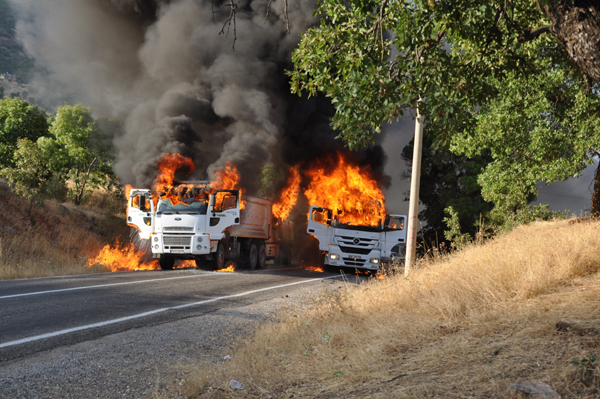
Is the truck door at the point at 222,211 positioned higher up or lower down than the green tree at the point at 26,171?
lower down

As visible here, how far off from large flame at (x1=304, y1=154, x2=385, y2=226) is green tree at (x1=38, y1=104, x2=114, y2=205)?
14.0 meters

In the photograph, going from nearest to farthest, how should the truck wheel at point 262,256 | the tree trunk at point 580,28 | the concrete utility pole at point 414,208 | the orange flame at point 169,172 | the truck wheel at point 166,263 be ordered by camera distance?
the tree trunk at point 580,28
the concrete utility pole at point 414,208
the orange flame at point 169,172
the truck wheel at point 166,263
the truck wheel at point 262,256

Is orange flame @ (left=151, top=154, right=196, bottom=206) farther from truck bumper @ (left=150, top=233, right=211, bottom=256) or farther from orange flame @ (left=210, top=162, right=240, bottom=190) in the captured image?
→ orange flame @ (left=210, top=162, right=240, bottom=190)

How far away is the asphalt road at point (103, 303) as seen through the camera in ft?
18.0

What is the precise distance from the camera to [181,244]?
14891mm

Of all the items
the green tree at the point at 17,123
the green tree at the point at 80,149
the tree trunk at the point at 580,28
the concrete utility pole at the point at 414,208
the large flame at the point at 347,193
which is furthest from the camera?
the green tree at the point at 17,123

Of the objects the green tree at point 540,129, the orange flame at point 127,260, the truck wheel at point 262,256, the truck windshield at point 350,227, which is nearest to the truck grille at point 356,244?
the truck windshield at point 350,227

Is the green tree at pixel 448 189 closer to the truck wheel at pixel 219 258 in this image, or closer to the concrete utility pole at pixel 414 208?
the truck wheel at pixel 219 258

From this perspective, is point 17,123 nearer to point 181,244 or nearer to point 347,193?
point 181,244

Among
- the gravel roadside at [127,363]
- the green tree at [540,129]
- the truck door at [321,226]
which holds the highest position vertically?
the green tree at [540,129]

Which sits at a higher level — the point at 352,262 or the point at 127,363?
the point at 352,262

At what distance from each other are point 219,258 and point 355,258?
16.3 feet

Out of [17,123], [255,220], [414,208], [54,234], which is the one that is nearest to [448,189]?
[255,220]

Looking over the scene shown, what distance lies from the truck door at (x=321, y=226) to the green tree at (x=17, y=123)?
72.5 ft
